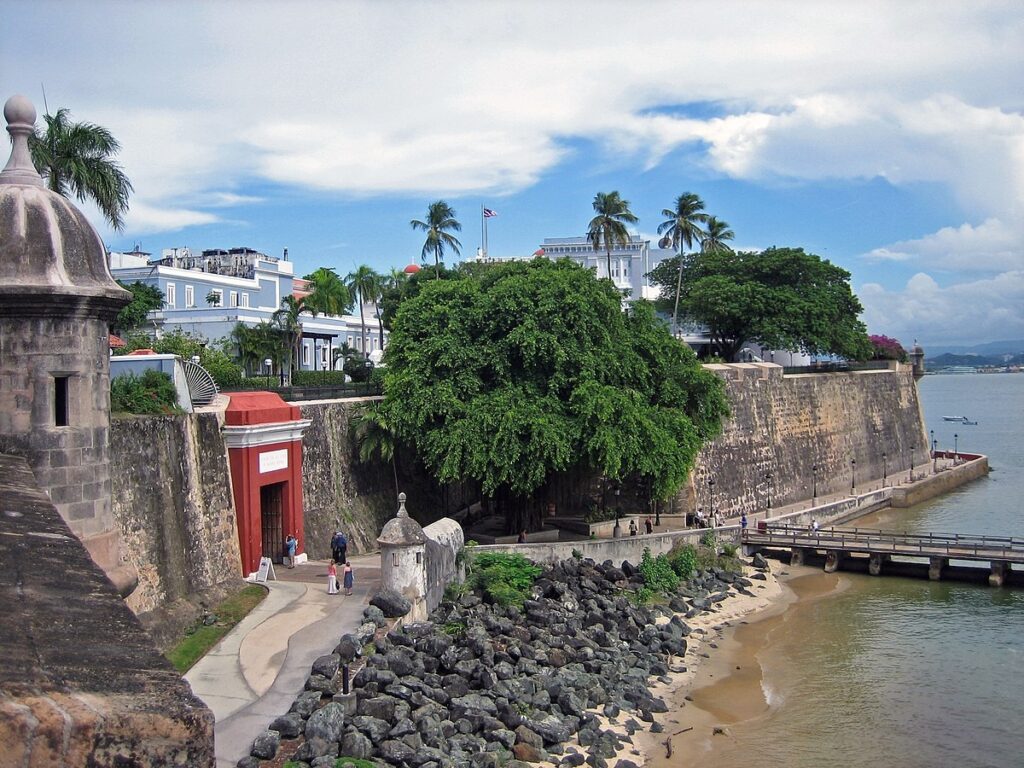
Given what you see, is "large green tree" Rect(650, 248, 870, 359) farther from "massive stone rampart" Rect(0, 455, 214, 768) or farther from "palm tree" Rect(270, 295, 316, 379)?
"massive stone rampart" Rect(0, 455, 214, 768)

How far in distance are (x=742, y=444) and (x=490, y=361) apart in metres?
18.0

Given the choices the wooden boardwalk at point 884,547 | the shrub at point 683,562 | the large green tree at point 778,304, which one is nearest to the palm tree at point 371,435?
the shrub at point 683,562

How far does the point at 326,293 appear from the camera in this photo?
147 ft

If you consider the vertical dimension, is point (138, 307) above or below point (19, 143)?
A: above

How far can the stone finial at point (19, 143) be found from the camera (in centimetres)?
996

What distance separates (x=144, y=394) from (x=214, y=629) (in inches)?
212

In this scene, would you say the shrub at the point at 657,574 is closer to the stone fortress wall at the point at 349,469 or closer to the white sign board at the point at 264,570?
the stone fortress wall at the point at 349,469

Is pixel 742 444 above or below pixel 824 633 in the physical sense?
above

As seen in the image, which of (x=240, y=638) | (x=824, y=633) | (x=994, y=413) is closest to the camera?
(x=240, y=638)

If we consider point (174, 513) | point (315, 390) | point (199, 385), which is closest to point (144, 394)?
point (199, 385)

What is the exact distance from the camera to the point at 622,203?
54.3 m

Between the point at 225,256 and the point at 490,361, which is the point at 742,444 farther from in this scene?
the point at 225,256

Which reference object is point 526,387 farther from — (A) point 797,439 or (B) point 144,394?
(A) point 797,439

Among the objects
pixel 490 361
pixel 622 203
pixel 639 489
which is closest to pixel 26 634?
pixel 490 361
